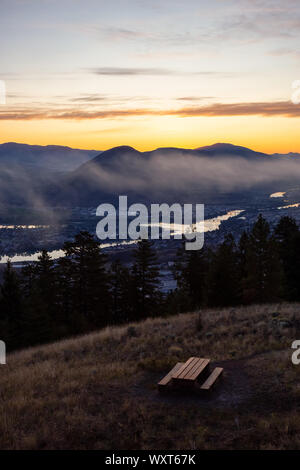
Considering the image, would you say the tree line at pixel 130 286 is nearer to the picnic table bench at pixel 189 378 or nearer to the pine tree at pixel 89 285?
the pine tree at pixel 89 285

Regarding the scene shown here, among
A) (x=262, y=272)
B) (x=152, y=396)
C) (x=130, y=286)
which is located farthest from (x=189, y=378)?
(x=130, y=286)

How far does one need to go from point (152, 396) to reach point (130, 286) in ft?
93.0

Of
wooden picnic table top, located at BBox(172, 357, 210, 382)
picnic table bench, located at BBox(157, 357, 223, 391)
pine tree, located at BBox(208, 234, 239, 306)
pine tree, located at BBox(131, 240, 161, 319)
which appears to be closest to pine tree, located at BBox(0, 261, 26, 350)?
pine tree, located at BBox(131, 240, 161, 319)

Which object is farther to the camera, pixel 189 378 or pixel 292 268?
pixel 292 268

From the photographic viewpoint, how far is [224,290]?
108ft

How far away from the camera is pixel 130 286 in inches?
1566

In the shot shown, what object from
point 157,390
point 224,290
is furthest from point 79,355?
point 224,290

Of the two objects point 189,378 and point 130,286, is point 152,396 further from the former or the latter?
point 130,286

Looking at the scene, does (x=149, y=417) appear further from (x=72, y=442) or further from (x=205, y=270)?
(x=205, y=270)

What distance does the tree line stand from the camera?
33.0 meters

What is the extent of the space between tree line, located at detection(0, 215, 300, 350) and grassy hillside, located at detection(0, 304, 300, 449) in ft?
45.8

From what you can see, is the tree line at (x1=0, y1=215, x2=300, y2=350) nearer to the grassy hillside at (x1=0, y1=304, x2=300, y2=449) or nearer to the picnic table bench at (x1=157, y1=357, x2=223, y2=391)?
the grassy hillside at (x1=0, y1=304, x2=300, y2=449)

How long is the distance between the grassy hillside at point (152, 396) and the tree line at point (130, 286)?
1395 centimetres
